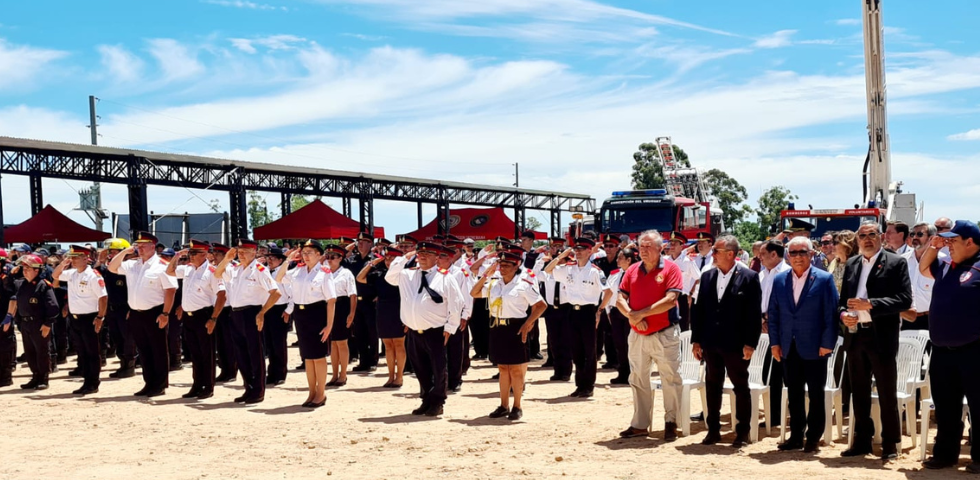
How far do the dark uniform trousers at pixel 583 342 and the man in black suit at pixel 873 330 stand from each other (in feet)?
13.5

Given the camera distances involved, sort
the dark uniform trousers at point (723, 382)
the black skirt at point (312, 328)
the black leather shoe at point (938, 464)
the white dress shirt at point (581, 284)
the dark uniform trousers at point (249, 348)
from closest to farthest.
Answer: the black leather shoe at point (938, 464)
the dark uniform trousers at point (723, 382)
the black skirt at point (312, 328)
the dark uniform trousers at point (249, 348)
the white dress shirt at point (581, 284)

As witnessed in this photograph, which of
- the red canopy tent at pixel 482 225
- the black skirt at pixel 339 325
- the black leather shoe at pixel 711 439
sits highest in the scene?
the red canopy tent at pixel 482 225

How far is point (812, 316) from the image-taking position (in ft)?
25.0

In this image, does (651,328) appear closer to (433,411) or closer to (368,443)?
(368,443)

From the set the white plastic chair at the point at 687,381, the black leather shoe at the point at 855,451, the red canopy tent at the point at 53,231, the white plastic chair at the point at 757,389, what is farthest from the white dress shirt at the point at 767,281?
the red canopy tent at the point at 53,231

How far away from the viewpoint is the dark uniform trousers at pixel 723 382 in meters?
7.94

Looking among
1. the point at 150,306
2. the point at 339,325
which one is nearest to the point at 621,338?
the point at 339,325

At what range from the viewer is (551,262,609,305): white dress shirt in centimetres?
1151

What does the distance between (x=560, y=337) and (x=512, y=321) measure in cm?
274

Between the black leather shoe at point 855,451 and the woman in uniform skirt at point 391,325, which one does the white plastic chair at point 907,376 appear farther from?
the woman in uniform skirt at point 391,325

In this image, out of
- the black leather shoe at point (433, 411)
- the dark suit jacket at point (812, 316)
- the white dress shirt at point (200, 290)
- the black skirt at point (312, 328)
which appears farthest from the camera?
the white dress shirt at point (200, 290)

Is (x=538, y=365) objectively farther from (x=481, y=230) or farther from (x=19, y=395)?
(x=481, y=230)

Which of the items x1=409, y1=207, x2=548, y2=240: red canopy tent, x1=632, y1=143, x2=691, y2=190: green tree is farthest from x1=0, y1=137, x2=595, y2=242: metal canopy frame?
x1=632, y1=143, x2=691, y2=190: green tree

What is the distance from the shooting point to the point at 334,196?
144 feet
